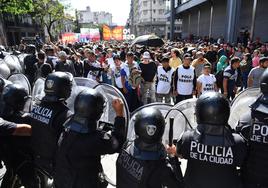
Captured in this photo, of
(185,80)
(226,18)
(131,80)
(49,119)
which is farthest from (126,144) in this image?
(226,18)

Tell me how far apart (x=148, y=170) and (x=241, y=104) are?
1854 mm

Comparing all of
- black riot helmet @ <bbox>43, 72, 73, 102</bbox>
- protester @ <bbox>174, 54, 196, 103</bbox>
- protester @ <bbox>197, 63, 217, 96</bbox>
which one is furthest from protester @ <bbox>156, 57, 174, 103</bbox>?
black riot helmet @ <bbox>43, 72, 73, 102</bbox>

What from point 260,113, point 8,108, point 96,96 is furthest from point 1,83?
point 260,113

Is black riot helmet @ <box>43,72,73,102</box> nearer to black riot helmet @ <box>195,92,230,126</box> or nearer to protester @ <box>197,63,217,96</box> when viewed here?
black riot helmet @ <box>195,92,230,126</box>

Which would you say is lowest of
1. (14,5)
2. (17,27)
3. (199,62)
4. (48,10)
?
(199,62)

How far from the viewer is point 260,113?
2236 millimetres

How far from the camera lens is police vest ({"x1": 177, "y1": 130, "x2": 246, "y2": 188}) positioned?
2.14 meters

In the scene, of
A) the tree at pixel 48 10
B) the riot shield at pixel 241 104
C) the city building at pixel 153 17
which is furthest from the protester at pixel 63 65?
the city building at pixel 153 17

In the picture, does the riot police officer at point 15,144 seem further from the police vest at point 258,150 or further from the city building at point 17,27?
the city building at point 17,27

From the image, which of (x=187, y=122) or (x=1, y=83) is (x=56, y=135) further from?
(x=1, y=83)

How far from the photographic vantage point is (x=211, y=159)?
2160 millimetres

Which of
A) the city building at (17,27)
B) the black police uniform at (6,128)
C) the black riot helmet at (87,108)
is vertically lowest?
the black police uniform at (6,128)

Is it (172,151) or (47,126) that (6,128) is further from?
(172,151)

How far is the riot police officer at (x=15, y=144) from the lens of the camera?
304 centimetres
